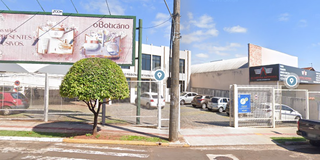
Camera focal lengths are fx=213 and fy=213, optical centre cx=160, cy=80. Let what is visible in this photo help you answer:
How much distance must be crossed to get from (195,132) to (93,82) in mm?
5262

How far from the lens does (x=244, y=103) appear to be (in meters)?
11.3

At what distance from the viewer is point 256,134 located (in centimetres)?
998

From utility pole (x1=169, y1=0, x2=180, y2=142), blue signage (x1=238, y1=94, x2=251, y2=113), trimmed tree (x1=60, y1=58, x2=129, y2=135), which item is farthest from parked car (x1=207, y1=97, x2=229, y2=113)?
trimmed tree (x1=60, y1=58, x2=129, y2=135)

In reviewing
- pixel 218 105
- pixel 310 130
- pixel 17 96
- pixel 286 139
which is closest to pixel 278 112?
pixel 286 139

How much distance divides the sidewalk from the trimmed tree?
72.2 inches

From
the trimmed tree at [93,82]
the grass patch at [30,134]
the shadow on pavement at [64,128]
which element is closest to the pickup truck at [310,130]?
the trimmed tree at [93,82]

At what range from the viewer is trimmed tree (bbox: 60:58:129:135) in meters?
7.63

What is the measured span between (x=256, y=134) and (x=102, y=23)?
10.2m

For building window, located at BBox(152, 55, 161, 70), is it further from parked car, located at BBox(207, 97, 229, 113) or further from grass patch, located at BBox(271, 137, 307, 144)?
grass patch, located at BBox(271, 137, 307, 144)

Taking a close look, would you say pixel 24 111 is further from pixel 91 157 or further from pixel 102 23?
pixel 91 157

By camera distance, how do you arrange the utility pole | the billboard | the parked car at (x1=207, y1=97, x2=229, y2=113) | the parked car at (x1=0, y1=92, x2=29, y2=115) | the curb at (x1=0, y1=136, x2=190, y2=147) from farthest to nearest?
the parked car at (x1=207, y1=97, x2=229, y2=113), the billboard, the parked car at (x1=0, y1=92, x2=29, y2=115), the utility pole, the curb at (x1=0, y1=136, x2=190, y2=147)

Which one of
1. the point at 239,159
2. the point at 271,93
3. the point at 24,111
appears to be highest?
the point at 271,93

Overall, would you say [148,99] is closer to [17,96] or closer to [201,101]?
[17,96]

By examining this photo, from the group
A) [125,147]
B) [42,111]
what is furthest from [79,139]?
[42,111]
